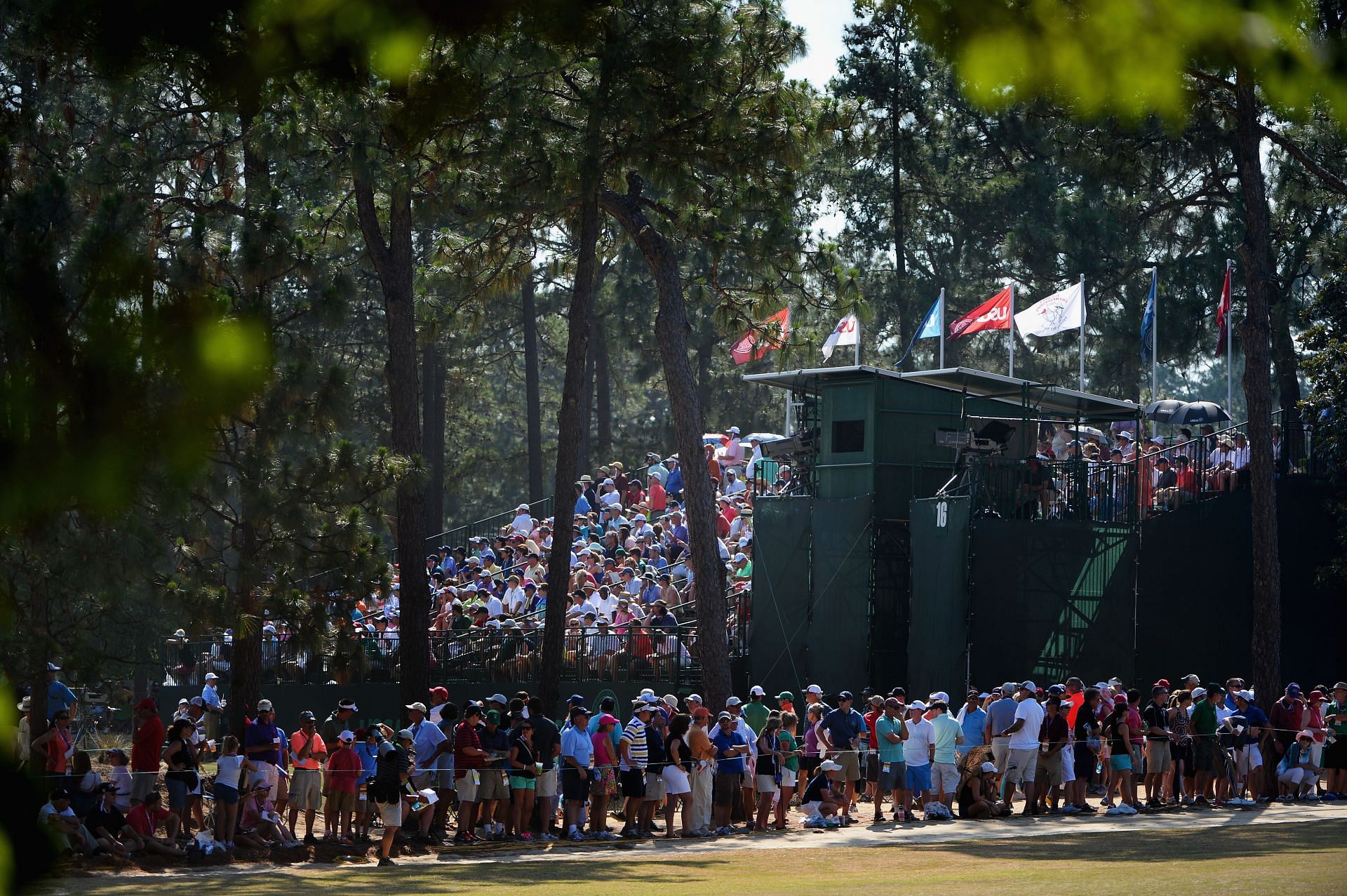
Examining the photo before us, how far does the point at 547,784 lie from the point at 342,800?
8.08 feet

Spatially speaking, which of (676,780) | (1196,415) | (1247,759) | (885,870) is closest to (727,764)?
(676,780)

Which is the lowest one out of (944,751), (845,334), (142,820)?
(142,820)

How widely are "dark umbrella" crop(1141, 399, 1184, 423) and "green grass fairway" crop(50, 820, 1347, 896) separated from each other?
13034mm

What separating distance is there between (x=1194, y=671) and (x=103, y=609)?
1838 centimetres

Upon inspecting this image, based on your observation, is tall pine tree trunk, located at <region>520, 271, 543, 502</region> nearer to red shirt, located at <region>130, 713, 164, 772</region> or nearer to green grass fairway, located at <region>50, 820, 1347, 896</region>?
red shirt, located at <region>130, 713, 164, 772</region>

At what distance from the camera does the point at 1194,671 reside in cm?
2834

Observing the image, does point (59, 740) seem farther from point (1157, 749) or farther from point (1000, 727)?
point (1157, 749)

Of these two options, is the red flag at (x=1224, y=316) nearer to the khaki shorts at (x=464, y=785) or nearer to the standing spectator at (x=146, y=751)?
the khaki shorts at (x=464, y=785)

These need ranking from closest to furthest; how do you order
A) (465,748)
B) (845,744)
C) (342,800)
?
1. (342,800)
2. (465,748)
3. (845,744)

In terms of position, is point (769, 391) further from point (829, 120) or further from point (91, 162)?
point (91, 162)

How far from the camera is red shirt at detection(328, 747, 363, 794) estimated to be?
18.3 metres

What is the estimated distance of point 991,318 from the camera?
2948 centimetres

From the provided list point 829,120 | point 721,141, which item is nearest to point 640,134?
point 721,141

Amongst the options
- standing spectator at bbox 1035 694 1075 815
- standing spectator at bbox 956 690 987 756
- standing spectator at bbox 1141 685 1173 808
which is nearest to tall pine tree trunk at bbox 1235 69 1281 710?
standing spectator at bbox 1141 685 1173 808
